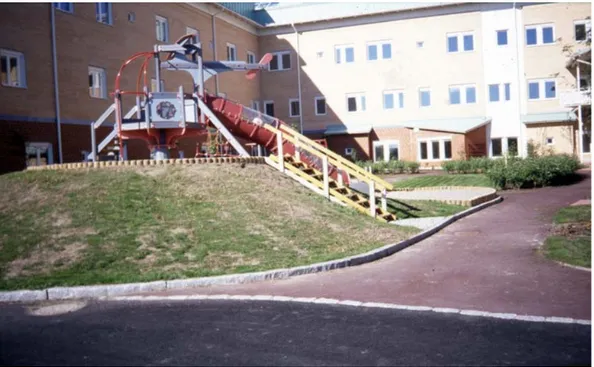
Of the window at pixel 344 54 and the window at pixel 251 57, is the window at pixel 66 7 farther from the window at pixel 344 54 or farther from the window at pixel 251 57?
the window at pixel 344 54

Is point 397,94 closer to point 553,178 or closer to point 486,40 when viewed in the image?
point 486,40

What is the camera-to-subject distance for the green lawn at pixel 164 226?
31.0 ft

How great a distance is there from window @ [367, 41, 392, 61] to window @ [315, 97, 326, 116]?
447cm

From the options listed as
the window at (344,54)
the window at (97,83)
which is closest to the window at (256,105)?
the window at (344,54)

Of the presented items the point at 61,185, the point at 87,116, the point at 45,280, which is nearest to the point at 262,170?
the point at 61,185

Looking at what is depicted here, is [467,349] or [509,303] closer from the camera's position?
[467,349]

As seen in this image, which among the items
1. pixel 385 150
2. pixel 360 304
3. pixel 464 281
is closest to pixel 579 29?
pixel 385 150

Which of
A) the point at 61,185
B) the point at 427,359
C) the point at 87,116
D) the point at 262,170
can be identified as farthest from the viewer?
the point at 87,116

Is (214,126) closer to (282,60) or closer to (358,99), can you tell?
(358,99)

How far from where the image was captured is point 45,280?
28.5 ft

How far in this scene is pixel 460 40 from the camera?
40094mm

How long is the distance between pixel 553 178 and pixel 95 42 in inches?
813

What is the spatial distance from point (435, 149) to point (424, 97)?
12.5ft

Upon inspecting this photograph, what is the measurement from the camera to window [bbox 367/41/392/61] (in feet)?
136
